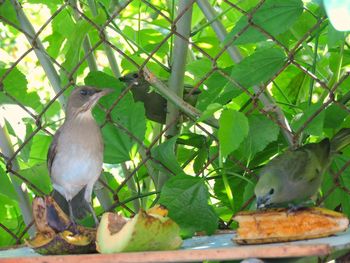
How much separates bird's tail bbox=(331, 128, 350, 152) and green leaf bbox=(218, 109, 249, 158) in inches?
16.2

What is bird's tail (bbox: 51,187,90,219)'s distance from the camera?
7.97 feet

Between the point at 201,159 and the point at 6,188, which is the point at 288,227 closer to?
the point at 201,159

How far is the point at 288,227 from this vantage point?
1.60 m

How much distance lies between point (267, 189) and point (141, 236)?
686mm

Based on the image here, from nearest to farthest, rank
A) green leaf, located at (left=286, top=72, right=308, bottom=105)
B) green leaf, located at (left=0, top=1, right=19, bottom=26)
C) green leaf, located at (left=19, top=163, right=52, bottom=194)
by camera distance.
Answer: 1. green leaf, located at (left=19, top=163, right=52, bottom=194)
2. green leaf, located at (left=0, top=1, right=19, bottom=26)
3. green leaf, located at (left=286, top=72, right=308, bottom=105)

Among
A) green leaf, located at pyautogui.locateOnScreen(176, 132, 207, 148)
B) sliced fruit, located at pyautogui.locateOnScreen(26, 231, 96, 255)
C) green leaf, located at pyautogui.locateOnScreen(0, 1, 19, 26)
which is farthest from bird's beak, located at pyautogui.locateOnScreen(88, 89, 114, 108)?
sliced fruit, located at pyautogui.locateOnScreen(26, 231, 96, 255)

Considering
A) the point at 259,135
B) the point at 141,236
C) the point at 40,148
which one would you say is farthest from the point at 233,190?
the point at 141,236

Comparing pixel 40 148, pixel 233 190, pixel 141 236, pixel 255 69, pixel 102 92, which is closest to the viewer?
pixel 141 236

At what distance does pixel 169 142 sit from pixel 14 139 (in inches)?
25.5

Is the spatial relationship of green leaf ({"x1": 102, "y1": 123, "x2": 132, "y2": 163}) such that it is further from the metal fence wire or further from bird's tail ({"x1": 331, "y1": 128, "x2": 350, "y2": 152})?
bird's tail ({"x1": 331, "y1": 128, "x2": 350, "y2": 152})

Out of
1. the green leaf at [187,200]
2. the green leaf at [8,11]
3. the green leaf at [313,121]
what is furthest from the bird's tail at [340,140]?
the green leaf at [8,11]

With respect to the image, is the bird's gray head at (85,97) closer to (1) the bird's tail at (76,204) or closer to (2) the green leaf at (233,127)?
(1) the bird's tail at (76,204)

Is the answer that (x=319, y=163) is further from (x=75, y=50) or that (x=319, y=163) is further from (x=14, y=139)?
(x=14, y=139)

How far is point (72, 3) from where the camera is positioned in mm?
2342
